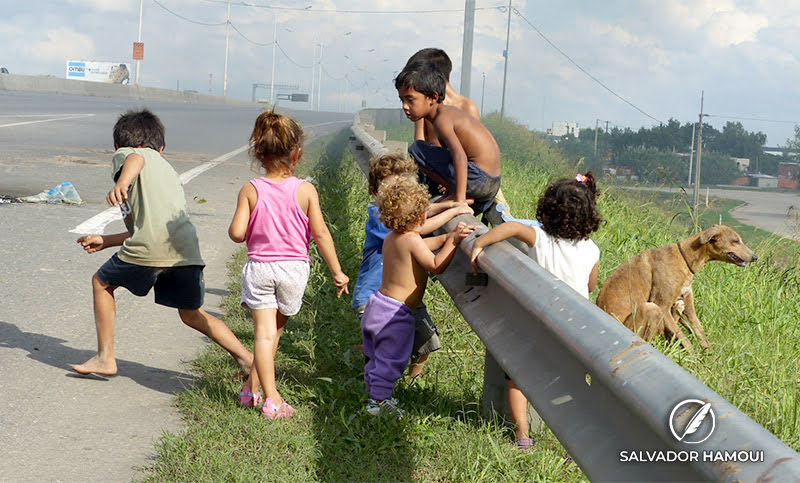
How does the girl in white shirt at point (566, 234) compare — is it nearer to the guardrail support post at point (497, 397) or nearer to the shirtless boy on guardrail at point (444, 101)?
the guardrail support post at point (497, 397)

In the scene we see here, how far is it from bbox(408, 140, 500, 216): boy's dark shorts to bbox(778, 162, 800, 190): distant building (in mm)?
57181

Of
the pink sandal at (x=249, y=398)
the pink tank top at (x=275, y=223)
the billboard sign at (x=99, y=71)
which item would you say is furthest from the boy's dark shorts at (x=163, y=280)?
the billboard sign at (x=99, y=71)

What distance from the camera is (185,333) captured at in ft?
16.9

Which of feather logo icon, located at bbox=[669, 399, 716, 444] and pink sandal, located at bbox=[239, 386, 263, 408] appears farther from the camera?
pink sandal, located at bbox=[239, 386, 263, 408]

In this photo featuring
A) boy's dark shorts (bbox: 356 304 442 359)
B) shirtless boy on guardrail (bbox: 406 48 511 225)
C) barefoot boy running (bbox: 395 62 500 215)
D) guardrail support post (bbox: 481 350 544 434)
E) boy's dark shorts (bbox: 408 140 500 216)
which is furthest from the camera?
shirtless boy on guardrail (bbox: 406 48 511 225)

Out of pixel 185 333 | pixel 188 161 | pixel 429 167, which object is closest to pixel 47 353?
pixel 185 333

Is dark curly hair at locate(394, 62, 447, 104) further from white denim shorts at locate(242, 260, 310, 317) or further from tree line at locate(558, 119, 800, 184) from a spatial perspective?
tree line at locate(558, 119, 800, 184)

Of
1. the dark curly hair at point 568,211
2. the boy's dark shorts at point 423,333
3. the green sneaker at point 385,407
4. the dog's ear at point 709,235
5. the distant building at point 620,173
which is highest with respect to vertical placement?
the distant building at point 620,173

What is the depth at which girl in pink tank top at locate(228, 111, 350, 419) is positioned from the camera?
4.06 m

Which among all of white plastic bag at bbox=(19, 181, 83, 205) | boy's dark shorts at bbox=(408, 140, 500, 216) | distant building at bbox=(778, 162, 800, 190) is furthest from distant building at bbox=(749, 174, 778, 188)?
boy's dark shorts at bbox=(408, 140, 500, 216)

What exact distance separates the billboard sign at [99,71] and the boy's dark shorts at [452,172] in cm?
10789

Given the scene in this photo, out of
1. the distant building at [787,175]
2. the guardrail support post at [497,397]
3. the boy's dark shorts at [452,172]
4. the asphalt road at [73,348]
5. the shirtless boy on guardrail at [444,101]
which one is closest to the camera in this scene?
the asphalt road at [73,348]

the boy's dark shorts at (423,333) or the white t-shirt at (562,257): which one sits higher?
the white t-shirt at (562,257)

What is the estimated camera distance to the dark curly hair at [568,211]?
3.91m
